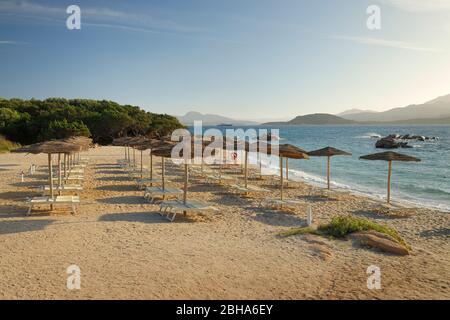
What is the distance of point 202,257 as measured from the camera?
6.47 m

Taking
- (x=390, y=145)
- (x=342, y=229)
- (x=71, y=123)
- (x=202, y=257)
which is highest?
(x=71, y=123)

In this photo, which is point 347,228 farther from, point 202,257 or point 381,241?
→ point 202,257

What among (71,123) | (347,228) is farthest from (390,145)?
(347,228)

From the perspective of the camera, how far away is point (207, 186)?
610 inches

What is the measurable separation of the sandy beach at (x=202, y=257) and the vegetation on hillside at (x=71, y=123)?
972 inches

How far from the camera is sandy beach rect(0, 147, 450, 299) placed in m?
5.22

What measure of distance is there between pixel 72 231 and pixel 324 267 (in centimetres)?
487

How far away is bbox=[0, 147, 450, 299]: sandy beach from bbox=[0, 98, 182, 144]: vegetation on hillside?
2469 cm

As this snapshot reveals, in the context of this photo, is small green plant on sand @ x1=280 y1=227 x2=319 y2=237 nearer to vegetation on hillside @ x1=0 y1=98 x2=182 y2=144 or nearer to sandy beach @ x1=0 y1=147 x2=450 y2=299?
sandy beach @ x1=0 y1=147 x2=450 y2=299

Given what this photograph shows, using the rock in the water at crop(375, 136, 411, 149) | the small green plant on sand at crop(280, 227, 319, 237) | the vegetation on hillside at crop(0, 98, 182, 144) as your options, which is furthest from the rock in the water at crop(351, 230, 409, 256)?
the rock in the water at crop(375, 136, 411, 149)

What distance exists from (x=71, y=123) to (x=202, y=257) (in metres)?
32.2

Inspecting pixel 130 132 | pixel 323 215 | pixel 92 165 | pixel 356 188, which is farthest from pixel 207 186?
pixel 130 132

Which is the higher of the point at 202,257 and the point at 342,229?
the point at 342,229

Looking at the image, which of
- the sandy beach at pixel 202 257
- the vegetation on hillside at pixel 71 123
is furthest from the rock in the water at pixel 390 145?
the sandy beach at pixel 202 257
